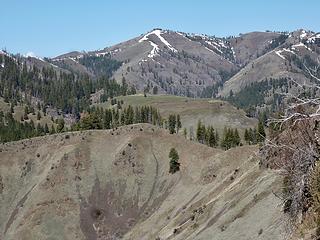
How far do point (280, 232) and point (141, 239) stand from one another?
2428 inches

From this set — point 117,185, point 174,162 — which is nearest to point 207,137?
point 174,162

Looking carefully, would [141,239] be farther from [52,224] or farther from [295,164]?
[295,164]

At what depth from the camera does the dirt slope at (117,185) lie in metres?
113

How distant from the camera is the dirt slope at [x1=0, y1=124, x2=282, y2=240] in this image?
370 feet

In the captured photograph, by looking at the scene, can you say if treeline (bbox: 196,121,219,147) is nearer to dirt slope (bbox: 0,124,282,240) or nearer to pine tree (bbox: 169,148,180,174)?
dirt slope (bbox: 0,124,282,240)

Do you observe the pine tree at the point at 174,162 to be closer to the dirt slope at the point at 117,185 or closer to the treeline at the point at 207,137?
the dirt slope at the point at 117,185

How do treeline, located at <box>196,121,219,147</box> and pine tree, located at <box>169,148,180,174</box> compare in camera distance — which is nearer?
pine tree, located at <box>169,148,180,174</box>

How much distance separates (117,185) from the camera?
508ft

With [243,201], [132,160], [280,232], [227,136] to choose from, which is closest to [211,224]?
[243,201]

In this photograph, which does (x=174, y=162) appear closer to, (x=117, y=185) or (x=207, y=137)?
(x=117, y=185)

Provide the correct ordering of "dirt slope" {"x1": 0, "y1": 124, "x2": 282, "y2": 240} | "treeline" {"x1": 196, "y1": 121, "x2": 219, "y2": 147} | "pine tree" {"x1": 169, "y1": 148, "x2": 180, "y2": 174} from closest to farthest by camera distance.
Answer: "dirt slope" {"x1": 0, "y1": 124, "x2": 282, "y2": 240} → "pine tree" {"x1": 169, "y1": 148, "x2": 180, "y2": 174} → "treeline" {"x1": 196, "y1": 121, "x2": 219, "y2": 147}

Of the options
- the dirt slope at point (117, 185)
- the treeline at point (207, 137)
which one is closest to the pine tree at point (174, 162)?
the dirt slope at point (117, 185)

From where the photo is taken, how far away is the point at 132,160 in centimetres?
16312

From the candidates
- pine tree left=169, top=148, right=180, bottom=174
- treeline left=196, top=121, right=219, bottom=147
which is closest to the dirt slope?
pine tree left=169, top=148, right=180, bottom=174
